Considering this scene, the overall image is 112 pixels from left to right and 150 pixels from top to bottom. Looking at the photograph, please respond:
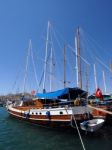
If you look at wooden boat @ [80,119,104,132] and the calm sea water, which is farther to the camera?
wooden boat @ [80,119,104,132]

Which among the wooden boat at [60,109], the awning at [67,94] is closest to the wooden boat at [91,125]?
the wooden boat at [60,109]

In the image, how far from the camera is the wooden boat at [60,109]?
21.0 m

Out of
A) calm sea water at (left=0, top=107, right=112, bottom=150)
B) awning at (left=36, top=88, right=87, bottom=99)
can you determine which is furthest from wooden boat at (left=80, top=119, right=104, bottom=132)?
awning at (left=36, top=88, right=87, bottom=99)

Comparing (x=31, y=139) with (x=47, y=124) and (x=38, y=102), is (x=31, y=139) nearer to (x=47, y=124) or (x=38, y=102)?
(x=47, y=124)

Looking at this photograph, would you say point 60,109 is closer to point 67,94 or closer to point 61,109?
point 61,109

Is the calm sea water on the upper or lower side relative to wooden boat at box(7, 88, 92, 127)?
lower

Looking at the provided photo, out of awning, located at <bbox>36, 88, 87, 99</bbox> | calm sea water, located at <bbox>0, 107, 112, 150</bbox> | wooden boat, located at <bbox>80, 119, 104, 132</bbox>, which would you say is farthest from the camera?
awning, located at <bbox>36, 88, 87, 99</bbox>

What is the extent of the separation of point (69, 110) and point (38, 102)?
725 cm

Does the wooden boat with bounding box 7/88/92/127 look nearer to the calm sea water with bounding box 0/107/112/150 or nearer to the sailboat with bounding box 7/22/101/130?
the sailboat with bounding box 7/22/101/130

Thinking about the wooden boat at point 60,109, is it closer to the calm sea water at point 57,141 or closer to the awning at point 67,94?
the awning at point 67,94

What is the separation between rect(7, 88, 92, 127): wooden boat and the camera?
69.0 feet

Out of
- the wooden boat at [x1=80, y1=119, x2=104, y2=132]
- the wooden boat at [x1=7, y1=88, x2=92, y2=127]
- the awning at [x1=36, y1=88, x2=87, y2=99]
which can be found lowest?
the wooden boat at [x1=80, y1=119, x2=104, y2=132]

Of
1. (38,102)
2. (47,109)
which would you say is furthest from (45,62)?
(47,109)

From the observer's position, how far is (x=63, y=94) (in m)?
23.8
